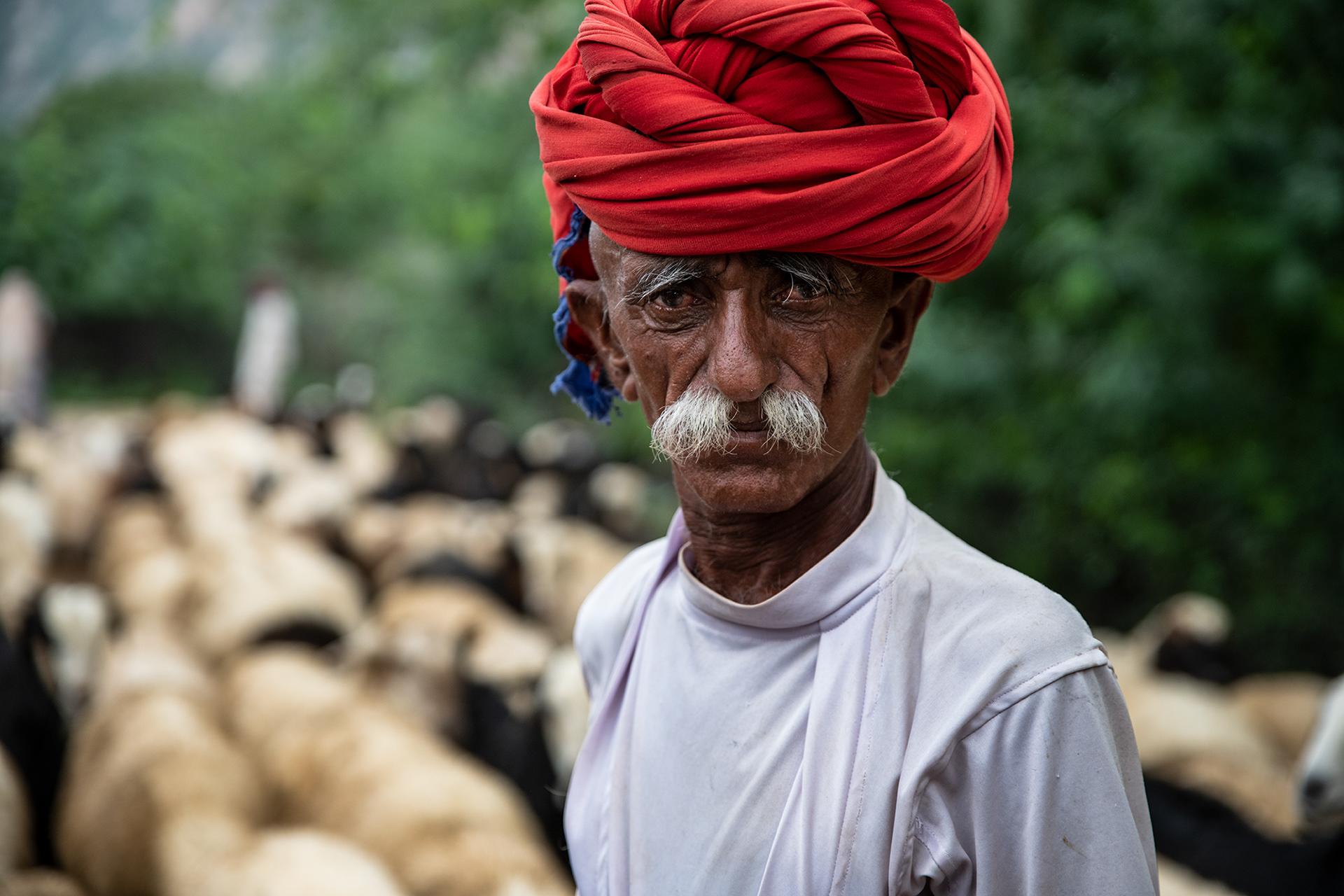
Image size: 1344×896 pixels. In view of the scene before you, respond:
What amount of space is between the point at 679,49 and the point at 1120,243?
4.72 metres

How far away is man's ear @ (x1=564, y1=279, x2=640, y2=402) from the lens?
1627 millimetres

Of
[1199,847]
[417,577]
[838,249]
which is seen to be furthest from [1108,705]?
[417,577]

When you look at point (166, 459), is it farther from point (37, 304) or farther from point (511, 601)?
point (511, 601)

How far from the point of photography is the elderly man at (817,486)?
4.12ft

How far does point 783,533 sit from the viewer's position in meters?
1.55

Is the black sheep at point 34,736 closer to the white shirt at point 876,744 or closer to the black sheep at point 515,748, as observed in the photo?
the black sheep at point 515,748

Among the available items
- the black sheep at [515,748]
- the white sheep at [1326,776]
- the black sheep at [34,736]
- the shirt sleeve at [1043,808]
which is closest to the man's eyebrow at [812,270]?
the shirt sleeve at [1043,808]

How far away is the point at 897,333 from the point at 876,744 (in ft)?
1.86

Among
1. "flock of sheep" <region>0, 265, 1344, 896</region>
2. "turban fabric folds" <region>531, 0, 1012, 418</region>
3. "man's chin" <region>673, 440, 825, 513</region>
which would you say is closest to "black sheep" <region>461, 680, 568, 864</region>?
"flock of sheep" <region>0, 265, 1344, 896</region>

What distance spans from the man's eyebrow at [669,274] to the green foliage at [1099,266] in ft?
14.3

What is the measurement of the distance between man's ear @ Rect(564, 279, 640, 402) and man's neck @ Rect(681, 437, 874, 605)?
0.21 m

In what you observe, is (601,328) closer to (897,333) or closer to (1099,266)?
(897,333)

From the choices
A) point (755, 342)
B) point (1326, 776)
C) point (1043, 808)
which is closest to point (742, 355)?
point (755, 342)

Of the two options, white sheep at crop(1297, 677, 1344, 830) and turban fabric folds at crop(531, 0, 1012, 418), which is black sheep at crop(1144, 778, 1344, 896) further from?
turban fabric folds at crop(531, 0, 1012, 418)
